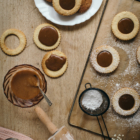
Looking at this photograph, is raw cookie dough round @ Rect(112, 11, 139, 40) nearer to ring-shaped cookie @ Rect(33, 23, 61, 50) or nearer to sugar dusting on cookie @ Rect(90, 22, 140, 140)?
sugar dusting on cookie @ Rect(90, 22, 140, 140)

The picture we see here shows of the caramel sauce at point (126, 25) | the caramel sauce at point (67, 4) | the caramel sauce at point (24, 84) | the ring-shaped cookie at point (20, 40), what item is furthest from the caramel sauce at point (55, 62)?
the caramel sauce at point (126, 25)

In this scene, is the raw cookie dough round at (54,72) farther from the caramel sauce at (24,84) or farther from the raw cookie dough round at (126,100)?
the raw cookie dough round at (126,100)

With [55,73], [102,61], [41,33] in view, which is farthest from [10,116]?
[102,61]

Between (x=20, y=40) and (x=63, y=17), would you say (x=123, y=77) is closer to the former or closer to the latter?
(x=63, y=17)

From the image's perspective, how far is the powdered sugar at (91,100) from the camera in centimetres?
112

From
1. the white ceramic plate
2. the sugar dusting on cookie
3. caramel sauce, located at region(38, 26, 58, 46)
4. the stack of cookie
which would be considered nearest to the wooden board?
the sugar dusting on cookie

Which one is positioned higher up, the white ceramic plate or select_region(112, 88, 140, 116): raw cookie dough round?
the white ceramic plate

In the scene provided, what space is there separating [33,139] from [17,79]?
19.4 inches

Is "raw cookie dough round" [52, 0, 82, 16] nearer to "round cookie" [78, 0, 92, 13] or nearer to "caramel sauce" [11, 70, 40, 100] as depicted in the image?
"round cookie" [78, 0, 92, 13]

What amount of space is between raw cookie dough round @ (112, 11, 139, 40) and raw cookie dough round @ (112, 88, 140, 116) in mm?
379

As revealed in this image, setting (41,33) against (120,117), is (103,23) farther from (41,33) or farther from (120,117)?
(120,117)

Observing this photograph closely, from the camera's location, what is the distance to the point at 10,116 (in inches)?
48.8

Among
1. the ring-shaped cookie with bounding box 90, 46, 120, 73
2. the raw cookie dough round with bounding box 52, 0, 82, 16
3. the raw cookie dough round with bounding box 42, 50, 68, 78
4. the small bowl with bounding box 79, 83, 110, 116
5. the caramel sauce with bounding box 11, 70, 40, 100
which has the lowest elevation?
the small bowl with bounding box 79, 83, 110, 116

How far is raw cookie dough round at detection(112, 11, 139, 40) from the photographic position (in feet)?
3.72
